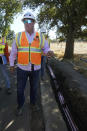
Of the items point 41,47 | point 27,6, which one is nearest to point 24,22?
point 41,47

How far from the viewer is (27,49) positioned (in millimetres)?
3410

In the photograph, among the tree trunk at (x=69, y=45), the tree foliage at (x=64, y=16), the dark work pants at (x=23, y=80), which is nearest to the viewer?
the dark work pants at (x=23, y=80)

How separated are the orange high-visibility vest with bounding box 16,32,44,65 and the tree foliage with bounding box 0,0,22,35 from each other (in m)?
21.6

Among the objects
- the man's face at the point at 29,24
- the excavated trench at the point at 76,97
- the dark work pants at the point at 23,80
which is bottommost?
the excavated trench at the point at 76,97

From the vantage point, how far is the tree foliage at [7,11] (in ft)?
82.4

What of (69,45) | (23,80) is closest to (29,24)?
(23,80)

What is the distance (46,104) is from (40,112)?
1.15 feet

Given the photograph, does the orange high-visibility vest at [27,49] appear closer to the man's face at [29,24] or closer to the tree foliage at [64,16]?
the man's face at [29,24]

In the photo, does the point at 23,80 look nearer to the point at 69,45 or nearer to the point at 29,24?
the point at 29,24

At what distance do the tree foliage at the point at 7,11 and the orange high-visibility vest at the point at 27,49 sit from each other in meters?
21.6

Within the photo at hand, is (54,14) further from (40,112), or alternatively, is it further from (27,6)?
(40,112)

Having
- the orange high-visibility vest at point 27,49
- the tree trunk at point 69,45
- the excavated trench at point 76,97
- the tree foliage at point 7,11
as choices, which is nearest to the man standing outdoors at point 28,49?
the orange high-visibility vest at point 27,49

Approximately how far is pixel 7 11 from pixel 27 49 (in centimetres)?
2515

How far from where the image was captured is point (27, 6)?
52.3 feet
